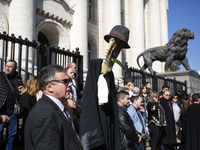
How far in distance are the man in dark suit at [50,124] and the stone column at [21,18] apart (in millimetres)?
10192

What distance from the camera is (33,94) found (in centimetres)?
436

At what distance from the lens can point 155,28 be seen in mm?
24312

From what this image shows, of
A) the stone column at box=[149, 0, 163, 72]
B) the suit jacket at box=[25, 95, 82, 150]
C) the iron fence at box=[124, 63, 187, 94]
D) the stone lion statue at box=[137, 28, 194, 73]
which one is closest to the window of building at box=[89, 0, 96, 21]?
the stone lion statue at box=[137, 28, 194, 73]

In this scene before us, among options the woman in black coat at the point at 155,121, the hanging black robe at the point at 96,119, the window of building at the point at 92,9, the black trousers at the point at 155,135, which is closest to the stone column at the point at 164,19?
the window of building at the point at 92,9

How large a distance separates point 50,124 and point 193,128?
5.38m

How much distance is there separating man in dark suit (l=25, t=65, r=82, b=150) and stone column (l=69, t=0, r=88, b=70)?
13.5m

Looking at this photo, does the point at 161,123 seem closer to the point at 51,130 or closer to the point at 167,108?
the point at 167,108

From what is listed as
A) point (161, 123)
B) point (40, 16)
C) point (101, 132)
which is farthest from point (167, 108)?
point (40, 16)

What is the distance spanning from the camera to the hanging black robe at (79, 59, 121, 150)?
8.18ft

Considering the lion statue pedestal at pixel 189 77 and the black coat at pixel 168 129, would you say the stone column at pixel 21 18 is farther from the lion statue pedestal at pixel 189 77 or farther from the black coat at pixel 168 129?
the lion statue pedestal at pixel 189 77

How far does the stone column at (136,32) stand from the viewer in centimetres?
2119

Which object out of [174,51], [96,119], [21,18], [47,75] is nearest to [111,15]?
[174,51]

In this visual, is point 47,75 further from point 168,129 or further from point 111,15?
point 111,15

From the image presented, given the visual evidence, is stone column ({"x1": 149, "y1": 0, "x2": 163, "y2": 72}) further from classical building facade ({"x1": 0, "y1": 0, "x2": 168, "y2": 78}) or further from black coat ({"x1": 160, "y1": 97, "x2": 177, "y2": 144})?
black coat ({"x1": 160, "y1": 97, "x2": 177, "y2": 144})
